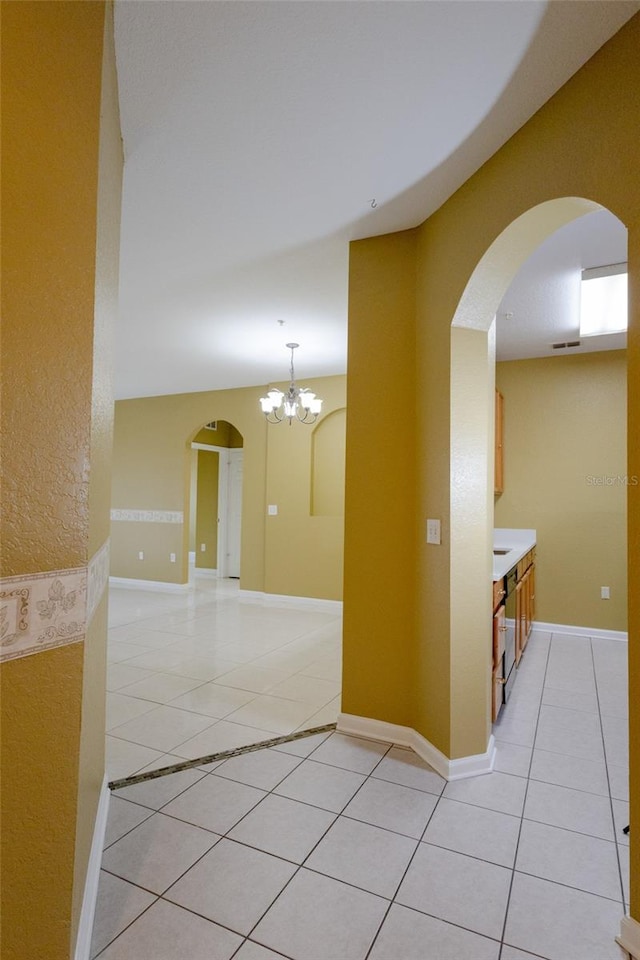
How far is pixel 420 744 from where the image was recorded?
8.11 feet

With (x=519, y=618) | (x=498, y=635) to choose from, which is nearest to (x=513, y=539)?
(x=519, y=618)

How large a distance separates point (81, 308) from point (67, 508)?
18.2 inches

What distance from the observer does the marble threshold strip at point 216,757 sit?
2.24m

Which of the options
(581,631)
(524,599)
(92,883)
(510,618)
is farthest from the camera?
(581,631)

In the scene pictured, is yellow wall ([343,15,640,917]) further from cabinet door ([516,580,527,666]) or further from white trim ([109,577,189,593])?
white trim ([109,577,189,593])

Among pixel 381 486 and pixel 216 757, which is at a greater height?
pixel 381 486

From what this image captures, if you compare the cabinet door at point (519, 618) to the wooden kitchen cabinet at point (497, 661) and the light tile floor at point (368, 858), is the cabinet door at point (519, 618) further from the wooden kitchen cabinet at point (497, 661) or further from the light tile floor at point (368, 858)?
the light tile floor at point (368, 858)

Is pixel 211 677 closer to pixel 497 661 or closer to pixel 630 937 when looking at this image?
pixel 497 661

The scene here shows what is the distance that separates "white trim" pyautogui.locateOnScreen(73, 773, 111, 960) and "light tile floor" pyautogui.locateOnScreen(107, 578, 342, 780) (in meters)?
0.35

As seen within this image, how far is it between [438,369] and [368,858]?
79.6 inches

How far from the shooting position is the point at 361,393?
273 centimetres

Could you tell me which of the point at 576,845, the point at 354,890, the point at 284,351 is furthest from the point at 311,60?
the point at 284,351

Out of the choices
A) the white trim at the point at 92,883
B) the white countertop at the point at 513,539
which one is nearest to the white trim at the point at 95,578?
the white trim at the point at 92,883

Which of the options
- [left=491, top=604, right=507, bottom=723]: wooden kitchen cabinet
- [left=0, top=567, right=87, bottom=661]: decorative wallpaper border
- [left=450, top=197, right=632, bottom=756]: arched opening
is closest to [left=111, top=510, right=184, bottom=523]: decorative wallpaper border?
[left=491, top=604, right=507, bottom=723]: wooden kitchen cabinet
